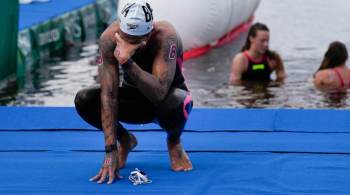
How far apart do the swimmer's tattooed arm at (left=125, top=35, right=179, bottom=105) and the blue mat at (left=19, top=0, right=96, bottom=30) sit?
729cm

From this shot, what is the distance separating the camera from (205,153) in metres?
5.50

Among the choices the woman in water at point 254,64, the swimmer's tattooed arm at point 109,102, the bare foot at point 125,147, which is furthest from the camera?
the woman in water at point 254,64

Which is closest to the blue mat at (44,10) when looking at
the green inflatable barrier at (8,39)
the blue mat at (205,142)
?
Answer: the green inflatable barrier at (8,39)

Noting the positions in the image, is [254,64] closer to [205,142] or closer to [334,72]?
[334,72]

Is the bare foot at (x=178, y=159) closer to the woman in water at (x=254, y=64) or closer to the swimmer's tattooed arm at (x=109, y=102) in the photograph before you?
the swimmer's tattooed arm at (x=109, y=102)

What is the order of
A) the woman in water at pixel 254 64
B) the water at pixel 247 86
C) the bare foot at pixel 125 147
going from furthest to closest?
the woman in water at pixel 254 64 → the water at pixel 247 86 → the bare foot at pixel 125 147

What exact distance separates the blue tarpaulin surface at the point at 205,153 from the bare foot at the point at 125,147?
0.06m

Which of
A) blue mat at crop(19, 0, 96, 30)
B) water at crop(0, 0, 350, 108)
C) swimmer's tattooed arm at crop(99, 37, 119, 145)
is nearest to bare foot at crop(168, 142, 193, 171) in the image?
swimmer's tattooed arm at crop(99, 37, 119, 145)

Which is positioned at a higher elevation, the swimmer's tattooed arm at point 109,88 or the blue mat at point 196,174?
the swimmer's tattooed arm at point 109,88

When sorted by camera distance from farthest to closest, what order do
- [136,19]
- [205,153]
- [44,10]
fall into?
[44,10] → [205,153] → [136,19]

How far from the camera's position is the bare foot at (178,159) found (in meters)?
5.09

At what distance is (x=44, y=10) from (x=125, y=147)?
28.8 ft

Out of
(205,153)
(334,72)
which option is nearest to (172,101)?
(205,153)

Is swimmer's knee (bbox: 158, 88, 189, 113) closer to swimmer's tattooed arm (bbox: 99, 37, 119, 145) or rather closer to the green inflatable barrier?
swimmer's tattooed arm (bbox: 99, 37, 119, 145)
